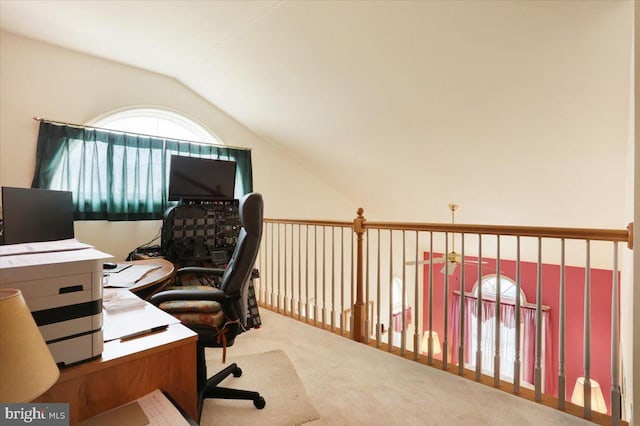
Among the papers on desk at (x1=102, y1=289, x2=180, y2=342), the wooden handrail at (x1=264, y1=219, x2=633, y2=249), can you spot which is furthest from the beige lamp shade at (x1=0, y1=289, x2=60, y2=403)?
the wooden handrail at (x1=264, y1=219, x2=633, y2=249)

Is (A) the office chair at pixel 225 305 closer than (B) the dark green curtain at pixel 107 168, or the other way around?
(A) the office chair at pixel 225 305

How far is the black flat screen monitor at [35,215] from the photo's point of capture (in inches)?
64.8

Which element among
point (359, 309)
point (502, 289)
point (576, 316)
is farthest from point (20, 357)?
point (502, 289)

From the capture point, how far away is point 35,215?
178cm

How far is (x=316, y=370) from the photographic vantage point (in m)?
2.20

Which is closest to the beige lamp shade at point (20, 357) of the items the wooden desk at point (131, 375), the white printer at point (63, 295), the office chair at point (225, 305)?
the white printer at point (63, 295)

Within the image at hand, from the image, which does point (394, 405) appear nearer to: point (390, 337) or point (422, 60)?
point (390, 337)

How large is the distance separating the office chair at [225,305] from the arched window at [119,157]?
1897 mm

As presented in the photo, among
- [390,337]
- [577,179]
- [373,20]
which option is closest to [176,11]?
[373,20]

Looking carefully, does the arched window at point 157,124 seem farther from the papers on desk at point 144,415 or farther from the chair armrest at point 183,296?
the papers on desk at point 144,415

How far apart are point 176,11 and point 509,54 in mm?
2428

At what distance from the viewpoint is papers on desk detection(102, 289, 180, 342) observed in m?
1.08

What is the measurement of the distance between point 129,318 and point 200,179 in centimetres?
247

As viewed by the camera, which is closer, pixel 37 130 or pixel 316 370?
pixel 316 370
